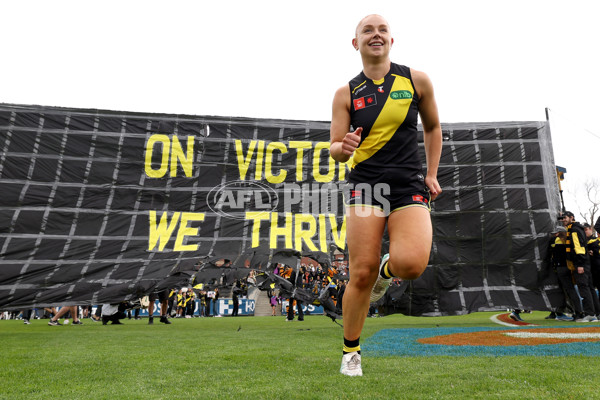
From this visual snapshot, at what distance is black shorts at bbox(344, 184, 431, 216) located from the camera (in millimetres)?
3080

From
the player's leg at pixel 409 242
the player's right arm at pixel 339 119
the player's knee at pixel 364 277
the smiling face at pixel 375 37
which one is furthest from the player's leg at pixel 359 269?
the smiling face at pixel 375 37

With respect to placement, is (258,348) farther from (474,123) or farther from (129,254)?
(474,123)

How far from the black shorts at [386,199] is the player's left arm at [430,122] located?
0.82ft

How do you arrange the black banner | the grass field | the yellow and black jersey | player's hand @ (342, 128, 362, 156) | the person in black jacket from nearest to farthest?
the grass field → player's hand @ (342, 128, 362, 156) → the yellow and black jersey → the person in black jacket → the black banner

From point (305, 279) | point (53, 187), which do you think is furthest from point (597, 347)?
point (53, 187)

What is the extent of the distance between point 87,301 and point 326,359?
687 centimetres

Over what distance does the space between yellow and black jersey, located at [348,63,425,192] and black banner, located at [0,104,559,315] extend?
6.50m

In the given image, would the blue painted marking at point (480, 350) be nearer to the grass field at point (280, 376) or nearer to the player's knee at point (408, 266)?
the grass field at point (280, 376)

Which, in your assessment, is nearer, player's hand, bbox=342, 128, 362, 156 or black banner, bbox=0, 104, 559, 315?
player's hand, bbox=342, 128, 362, 156

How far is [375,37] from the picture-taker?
128 inches

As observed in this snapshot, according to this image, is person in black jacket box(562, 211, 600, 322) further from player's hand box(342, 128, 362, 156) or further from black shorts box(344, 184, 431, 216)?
player's hand box(342, 128, 362, 156)

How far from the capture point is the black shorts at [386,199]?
3.08 m

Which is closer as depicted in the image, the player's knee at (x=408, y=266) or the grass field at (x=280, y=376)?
the grass field at (x=280, y=376)

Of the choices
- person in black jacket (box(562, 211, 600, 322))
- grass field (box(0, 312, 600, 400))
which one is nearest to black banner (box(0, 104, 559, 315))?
person in black jacket (box(562, 211, 600, 322))
